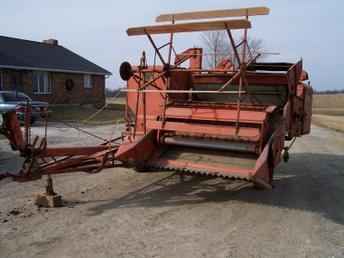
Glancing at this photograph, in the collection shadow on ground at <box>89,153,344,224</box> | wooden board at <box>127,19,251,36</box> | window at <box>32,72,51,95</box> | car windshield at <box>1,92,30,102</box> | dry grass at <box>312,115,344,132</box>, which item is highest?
wooden board at <box>127,19,251,36</box>

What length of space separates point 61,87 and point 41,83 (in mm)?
1650

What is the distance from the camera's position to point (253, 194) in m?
6.72

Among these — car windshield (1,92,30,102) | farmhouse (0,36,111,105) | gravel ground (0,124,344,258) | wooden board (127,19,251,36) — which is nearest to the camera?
gravel ground (0,124,344,258)

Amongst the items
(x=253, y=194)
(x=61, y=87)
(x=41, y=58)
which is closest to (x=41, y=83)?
(x=61, y=87)

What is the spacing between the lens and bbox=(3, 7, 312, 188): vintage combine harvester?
5438 mm

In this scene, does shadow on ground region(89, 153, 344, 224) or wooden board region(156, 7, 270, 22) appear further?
wooden board region(156, 7, 270, 22)

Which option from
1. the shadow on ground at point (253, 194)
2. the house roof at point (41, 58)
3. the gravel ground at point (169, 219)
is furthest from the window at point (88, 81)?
the shadow on ground at point (253, 194)

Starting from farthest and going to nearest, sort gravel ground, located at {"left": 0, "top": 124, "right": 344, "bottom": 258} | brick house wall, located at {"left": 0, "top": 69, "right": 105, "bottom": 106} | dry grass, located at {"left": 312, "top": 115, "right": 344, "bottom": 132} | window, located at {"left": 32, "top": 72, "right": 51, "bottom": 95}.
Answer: window, located at {"left": 32, "top": 72, "right": 51, "bottom": 95} < brick house wall, located at {"left": 0, "top": 69, "right": 105, "bottom": 106} < dry grass, located at {"left": 312, "top": 115, "right": 344, "bottom": 132} < gravel ground, located at {"left": 0, "top": 124, "right": 344, "bottom": 258}

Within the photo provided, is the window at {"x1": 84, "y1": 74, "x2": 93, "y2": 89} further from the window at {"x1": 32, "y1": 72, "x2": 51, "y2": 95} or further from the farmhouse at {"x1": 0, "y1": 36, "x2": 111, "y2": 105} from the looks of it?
the window at {"x1": 32, "y1": 72, "x2": 51, "y2": 95}

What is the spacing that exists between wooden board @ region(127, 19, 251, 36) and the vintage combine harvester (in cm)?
1

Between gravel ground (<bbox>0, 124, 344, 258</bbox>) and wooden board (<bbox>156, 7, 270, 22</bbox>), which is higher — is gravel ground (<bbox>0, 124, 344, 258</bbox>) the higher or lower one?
the lower one

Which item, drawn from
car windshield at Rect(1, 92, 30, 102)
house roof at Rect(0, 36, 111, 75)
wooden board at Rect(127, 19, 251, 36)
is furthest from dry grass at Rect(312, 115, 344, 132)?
wooden board at Rect(127, 19, 251, 36)

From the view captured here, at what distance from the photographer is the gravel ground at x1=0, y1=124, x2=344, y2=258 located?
4.36 meters

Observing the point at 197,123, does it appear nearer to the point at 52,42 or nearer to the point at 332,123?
the point at 332,123
